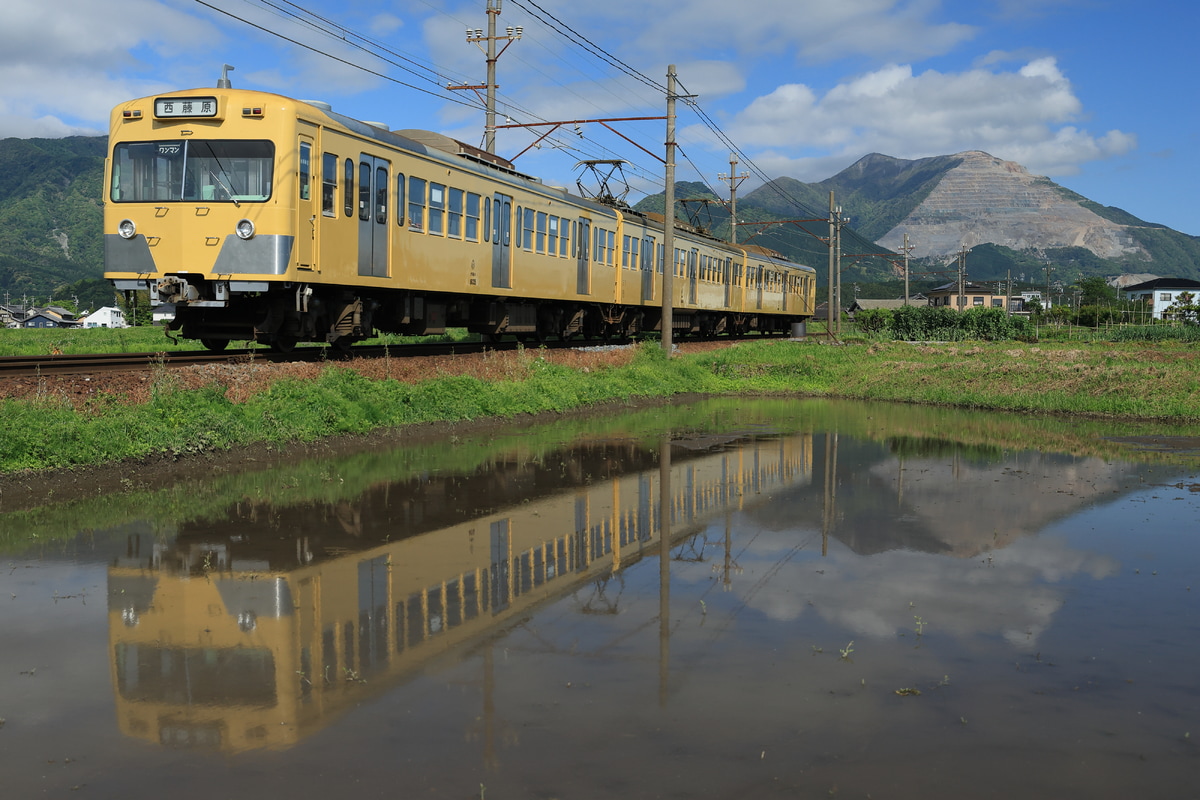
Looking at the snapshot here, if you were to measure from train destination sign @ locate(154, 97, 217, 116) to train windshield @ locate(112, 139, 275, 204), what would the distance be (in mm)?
370

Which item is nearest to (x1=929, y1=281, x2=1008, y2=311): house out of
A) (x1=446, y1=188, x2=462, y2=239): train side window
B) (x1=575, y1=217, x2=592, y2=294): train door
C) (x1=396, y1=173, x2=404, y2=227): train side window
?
(x1=575, y1=217, x2=592, y2=294): train door

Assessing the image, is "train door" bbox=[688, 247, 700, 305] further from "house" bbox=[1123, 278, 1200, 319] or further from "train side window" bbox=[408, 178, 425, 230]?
"house" bbox=[1123, 278, 1200, 319]

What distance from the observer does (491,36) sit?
998 inches

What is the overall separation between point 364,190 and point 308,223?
175 cm

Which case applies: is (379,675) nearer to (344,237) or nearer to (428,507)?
(428,507)

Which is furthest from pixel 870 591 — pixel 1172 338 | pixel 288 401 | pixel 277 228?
pixel 1172 338

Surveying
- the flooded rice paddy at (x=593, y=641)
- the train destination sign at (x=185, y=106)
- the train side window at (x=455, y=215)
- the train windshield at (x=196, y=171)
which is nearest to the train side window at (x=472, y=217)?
the train side window at (x=455, y=215)

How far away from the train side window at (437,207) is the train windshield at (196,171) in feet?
14.5

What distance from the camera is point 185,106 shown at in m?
13.7

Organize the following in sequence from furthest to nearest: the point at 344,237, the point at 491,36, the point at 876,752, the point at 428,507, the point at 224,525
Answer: the point at 491,36
the point at 344,237
the point at 428,507
the point at 224,525
the point at 876,752

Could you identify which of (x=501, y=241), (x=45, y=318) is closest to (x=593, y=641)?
(x=501, y=241)

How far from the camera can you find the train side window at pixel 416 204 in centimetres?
1702

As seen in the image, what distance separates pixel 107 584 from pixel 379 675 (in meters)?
2.47

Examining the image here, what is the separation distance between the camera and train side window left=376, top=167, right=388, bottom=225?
1603cm
